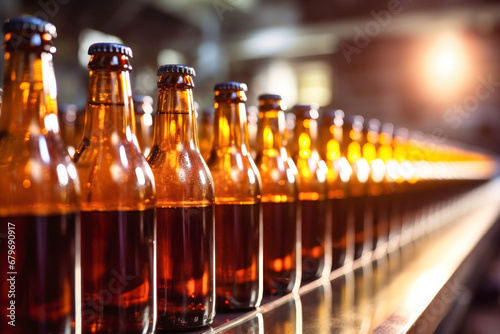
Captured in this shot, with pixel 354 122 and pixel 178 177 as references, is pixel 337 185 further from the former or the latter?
pixel 178 177

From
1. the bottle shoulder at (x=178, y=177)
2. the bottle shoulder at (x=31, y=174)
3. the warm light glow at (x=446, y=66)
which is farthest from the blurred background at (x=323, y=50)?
the bottle shoulder at (x=31, y=174)

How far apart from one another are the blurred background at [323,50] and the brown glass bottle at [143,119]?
1.51m

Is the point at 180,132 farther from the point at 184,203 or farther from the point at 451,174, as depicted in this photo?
the point at 451,174

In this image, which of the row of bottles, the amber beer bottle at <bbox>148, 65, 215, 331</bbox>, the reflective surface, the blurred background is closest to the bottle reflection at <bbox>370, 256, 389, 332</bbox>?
the reflective surface

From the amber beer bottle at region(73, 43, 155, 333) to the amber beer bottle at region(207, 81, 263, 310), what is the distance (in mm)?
194

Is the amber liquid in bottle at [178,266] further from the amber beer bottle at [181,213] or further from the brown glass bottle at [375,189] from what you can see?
the brown glass bottle at [375,189]

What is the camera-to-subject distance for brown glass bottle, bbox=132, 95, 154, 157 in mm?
810

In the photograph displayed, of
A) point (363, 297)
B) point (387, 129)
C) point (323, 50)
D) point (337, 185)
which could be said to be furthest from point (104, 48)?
point (323, 50)

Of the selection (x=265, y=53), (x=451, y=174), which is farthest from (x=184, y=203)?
(x=265, y=53)

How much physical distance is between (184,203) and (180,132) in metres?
0.08

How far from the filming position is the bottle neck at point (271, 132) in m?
0.88

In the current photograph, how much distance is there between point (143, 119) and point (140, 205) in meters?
0.35

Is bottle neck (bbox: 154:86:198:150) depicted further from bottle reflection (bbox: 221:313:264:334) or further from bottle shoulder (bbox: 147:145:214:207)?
bottle reflection (bbox: 221:313:264:334)

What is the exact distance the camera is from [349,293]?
912 mm
